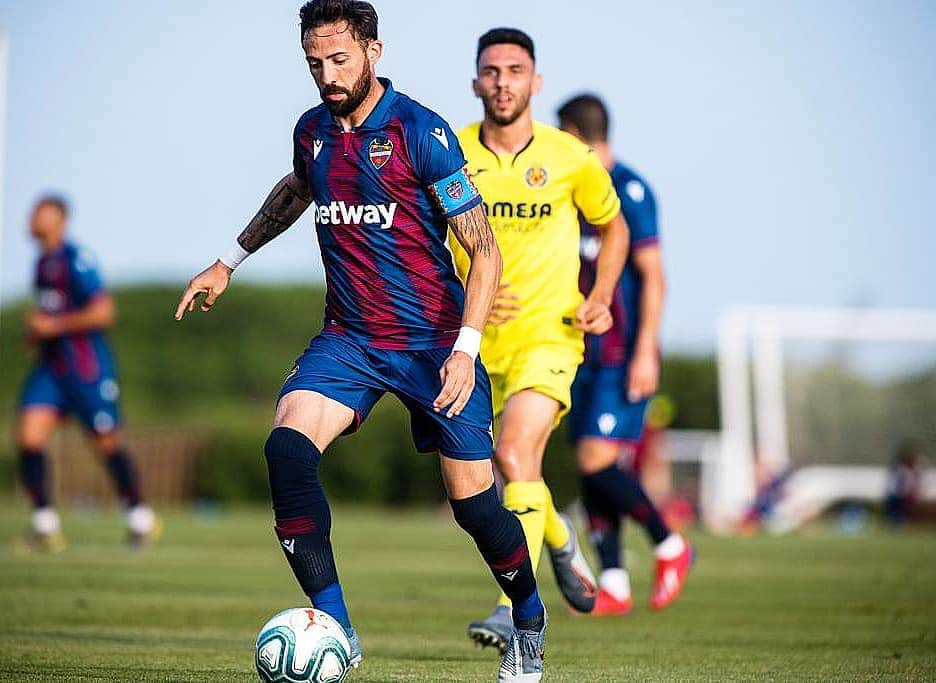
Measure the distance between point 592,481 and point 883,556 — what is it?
7.38 meters

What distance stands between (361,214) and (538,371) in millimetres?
1870

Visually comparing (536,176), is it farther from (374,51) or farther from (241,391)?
(241,391)

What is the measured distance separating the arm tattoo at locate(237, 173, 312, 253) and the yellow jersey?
4.67 feet

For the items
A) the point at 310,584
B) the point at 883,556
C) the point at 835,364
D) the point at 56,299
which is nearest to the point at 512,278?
the point at 310,584

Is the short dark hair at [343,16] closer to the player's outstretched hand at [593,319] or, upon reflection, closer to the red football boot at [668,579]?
the player's outstretched hand at [593,319]

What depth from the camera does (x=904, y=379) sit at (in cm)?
2939

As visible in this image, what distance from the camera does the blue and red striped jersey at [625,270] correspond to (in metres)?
9.27

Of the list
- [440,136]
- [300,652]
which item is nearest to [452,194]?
[440,136]

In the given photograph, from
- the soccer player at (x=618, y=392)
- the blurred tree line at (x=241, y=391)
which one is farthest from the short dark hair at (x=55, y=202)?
the blurred tree line at (x=241, y=391)

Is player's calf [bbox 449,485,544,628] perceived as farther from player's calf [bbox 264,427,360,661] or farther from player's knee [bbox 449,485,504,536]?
player's calf [bbox 264,427,360,661]

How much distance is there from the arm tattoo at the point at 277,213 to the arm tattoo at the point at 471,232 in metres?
0.78

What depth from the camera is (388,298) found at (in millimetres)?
5922

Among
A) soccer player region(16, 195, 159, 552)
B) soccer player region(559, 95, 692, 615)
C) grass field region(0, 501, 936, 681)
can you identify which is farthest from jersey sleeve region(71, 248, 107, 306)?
soccer player region(559, 95, 692, 615)

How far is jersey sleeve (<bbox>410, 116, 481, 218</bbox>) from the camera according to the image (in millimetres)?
5793
